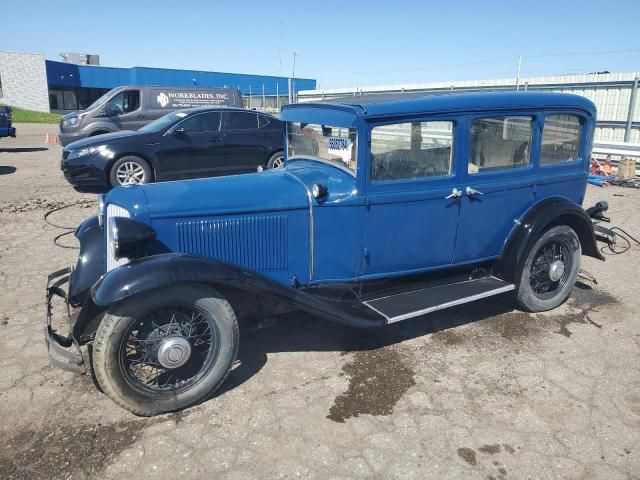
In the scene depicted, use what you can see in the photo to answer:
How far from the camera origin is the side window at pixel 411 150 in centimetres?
346

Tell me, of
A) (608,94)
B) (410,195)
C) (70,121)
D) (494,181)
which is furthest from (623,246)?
(70,121)

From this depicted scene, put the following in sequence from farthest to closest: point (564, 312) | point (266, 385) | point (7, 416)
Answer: point (564, 312) < point (266, 385) < point (7, 416)

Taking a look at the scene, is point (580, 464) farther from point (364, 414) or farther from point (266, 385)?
point (266, 385)

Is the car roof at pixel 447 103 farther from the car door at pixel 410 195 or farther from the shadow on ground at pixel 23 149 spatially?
the shadow on ground at pixel 23 149

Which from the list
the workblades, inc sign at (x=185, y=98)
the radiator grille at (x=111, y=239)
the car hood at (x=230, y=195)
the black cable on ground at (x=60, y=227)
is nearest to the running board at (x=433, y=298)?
the car hood at (x=230, y=195)

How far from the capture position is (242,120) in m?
9.34

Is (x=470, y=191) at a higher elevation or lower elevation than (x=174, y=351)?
higher

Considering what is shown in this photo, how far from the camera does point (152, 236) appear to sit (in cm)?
302

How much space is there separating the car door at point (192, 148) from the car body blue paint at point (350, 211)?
523 cm

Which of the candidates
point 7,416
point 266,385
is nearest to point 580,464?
point 266,385

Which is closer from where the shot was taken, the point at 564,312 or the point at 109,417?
the point at 109,417

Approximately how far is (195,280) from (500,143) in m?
2.68

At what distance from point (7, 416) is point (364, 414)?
2130mm

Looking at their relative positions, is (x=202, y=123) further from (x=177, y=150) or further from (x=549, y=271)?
(x=549, y=271)
